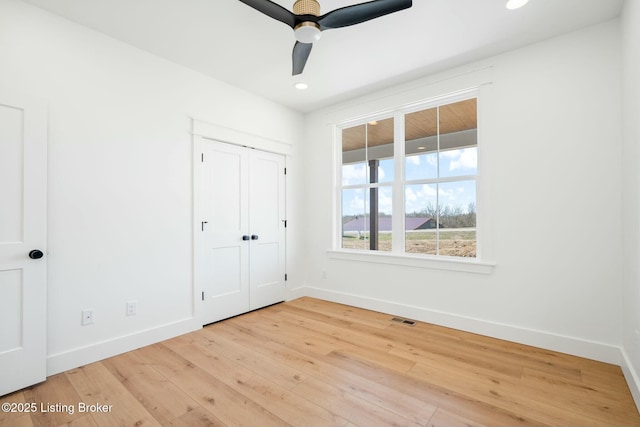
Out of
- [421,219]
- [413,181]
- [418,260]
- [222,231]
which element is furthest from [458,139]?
[222,231]

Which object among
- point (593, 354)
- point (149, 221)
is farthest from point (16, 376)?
A: point (593, 354)

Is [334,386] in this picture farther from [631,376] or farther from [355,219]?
[355,219]

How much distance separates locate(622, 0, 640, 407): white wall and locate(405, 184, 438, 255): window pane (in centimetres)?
155

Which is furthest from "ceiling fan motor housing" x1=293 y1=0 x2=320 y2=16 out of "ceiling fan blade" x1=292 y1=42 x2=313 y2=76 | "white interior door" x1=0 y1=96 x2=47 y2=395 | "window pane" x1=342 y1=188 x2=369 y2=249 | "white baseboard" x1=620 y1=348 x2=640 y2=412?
"white baseboard" x1=620 y1=348 x2=640 y2=412

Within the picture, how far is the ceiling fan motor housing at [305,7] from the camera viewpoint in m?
1.92

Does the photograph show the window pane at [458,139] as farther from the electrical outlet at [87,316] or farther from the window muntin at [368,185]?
the electrical outlet at [87,316]

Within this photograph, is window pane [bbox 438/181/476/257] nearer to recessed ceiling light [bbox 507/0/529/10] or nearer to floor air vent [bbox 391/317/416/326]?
floor air vent [bbox 391/317/416/326]

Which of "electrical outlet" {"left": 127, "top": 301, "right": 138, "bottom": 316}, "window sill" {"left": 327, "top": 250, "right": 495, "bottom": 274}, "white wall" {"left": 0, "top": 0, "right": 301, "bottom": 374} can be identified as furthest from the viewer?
"window sill" {"left": 327, "top": 250, "right": 495, "bottom": 274}

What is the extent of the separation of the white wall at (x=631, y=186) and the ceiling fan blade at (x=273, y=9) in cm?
220

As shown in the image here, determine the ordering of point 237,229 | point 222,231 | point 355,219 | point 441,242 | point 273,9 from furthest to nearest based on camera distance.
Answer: point 355,219 < point 237,229 < point 222,231 < point 441,242 < point 273,9

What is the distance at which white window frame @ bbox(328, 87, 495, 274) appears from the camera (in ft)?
10.4

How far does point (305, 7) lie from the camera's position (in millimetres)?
1925

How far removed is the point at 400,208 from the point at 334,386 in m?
2.23

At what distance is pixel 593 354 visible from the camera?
2.51m
